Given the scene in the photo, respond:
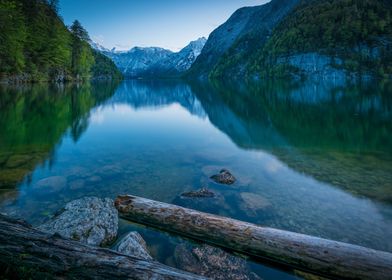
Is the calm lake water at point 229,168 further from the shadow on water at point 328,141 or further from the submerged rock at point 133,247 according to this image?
the submerged rock at point 133,247

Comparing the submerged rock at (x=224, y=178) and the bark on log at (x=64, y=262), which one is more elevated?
the bark on log at (x=64, y=262)

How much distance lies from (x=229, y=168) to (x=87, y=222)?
27.0ft

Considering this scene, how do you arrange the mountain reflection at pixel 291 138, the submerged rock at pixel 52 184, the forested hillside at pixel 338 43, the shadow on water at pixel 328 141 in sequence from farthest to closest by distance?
the forested hillside at pixel 338 43
the mountain reflection at pixel 291 138
the shadow on water at pixel 328 141
the submerged rock at pixel 52 184

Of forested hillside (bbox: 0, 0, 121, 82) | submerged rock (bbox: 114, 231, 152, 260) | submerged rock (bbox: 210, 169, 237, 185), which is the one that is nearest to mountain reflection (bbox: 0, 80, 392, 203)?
submerged rock (bbox: 210, 169, 237, 185)

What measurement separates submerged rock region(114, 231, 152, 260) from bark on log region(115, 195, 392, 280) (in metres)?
1.05

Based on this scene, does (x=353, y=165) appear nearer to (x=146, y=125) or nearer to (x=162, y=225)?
(x=162, y=225)

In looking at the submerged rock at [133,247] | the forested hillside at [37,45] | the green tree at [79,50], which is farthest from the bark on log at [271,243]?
the green tree at [79,50]

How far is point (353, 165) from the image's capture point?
13.6 m

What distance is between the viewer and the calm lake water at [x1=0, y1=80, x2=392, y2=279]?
28.5 feet

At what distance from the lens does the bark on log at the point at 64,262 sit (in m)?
3.85

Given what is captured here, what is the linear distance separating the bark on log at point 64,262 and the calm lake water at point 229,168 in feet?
9.05

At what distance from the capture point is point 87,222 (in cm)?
738

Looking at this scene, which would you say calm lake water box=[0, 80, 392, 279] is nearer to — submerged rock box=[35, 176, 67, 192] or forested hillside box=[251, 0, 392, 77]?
submerged rock box=[35, 176, 67, 192]

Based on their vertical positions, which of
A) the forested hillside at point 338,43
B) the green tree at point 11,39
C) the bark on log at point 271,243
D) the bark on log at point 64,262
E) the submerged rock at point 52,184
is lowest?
the submerged rock at point 52,184
